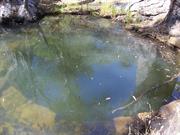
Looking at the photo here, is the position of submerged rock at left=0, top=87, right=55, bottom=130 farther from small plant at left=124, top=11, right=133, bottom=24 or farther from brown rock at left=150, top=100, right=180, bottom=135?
small plant at left=124, top=11, right=133, bottom=24

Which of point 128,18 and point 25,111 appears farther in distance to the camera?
point 128,18

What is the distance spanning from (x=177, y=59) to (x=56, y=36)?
3.29m

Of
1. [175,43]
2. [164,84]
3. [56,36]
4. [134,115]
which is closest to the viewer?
[134,115]

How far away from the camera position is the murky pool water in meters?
5.64

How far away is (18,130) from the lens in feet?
17.5

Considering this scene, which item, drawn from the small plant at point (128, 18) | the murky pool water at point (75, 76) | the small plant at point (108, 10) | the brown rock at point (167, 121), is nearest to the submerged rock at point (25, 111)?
the murky pool water at point (75, 76)

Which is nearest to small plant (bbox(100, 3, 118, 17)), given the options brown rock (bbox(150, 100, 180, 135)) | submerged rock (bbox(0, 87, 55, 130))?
submerged rock (bbox(0, 87, 55, 130))

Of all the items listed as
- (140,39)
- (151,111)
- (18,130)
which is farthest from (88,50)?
(18,130)

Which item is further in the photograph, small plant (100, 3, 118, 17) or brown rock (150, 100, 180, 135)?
small plant (100, 3, 118, 17)

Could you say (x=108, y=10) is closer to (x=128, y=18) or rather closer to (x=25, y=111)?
(x=128, y=18)

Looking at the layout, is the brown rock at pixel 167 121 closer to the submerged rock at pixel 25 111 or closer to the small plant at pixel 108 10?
the submerged rock at pixel 25 111

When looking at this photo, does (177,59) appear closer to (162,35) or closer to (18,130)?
(162,35)

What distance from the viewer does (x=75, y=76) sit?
7008 millimetres

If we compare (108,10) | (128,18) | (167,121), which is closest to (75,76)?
(167,121)
